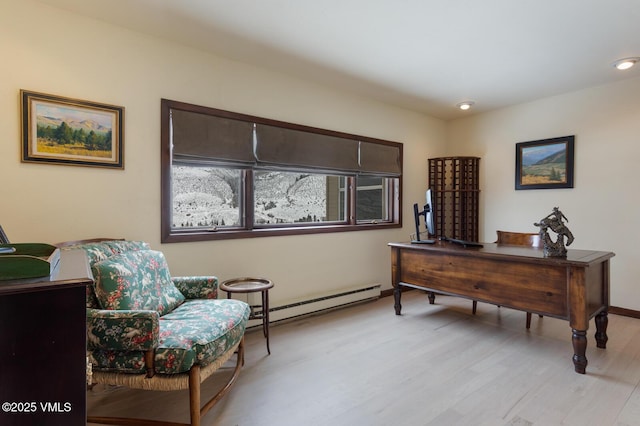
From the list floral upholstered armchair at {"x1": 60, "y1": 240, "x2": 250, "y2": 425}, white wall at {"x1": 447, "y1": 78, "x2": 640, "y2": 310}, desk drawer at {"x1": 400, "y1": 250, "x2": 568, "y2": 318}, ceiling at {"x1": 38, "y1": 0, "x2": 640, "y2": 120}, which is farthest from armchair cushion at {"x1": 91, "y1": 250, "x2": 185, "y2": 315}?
white wall at {"x1": 447, "y1": 78, "x2": 640, "y2": 310}

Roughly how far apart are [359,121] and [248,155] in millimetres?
1532

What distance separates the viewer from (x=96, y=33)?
2311 mm

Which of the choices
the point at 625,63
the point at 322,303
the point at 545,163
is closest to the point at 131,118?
the point at 322,303

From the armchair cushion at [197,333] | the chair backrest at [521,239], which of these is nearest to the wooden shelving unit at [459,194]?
the chair backrest at [521,239]

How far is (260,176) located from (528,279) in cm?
244

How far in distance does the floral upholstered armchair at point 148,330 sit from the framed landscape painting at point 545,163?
→ 12.4 feet

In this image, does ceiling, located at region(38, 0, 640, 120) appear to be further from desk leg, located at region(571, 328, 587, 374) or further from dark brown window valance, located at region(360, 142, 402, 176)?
desk leg, located at region(571, 328, 587, 374)

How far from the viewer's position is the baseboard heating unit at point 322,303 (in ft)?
9.96

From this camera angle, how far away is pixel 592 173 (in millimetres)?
3586

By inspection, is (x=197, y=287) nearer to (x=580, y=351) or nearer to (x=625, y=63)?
(x=580, y=351)

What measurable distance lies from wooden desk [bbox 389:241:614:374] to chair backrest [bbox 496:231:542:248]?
29cm

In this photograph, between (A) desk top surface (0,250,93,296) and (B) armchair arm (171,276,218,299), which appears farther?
(B) armchair arm (171,276,218,299)

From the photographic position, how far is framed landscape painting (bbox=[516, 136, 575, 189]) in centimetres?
375

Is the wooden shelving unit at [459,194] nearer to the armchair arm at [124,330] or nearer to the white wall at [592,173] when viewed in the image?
the white wall at [592,173]
